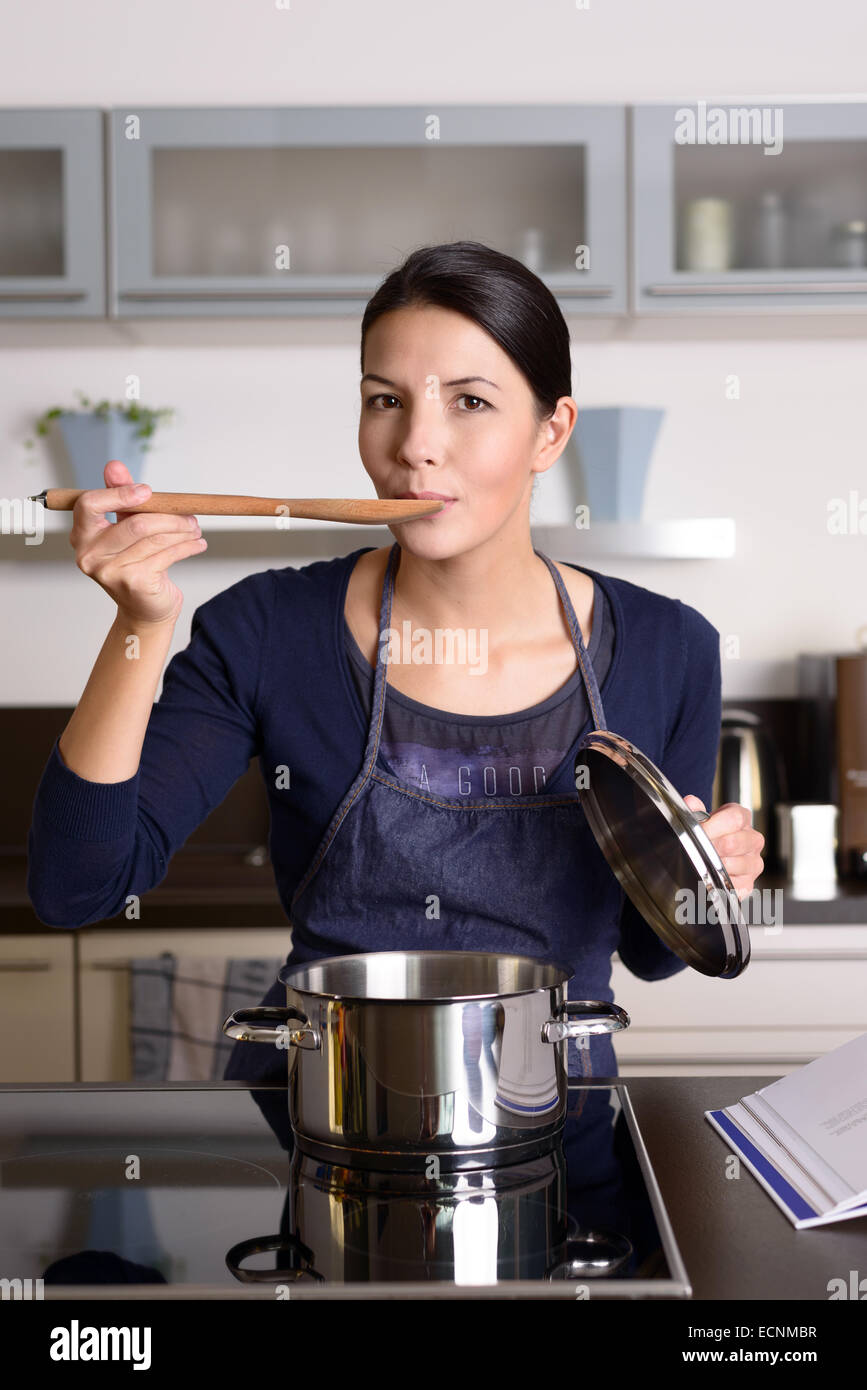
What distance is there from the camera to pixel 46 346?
2.80m

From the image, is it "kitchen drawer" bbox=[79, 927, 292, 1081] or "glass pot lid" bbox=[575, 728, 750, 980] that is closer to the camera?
"glass pot lid" bbox=[575, 728, 750, 980]

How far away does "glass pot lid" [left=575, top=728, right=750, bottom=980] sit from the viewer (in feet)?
2.90

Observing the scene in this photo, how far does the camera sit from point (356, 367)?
2799 millimetres

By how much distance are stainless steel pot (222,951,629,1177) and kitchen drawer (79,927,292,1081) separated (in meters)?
1.45

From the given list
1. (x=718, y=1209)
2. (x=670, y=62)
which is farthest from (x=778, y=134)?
(x=718, y=1209)

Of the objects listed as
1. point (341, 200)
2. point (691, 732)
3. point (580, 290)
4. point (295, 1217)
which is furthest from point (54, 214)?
point (295, 1217)

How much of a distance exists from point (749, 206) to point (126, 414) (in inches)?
51.1

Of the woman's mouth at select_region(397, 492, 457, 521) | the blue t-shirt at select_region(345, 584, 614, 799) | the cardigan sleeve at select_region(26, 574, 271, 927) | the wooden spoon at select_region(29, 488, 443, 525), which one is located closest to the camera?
the wooden spoon at select_region(29, 488, 443, 525)

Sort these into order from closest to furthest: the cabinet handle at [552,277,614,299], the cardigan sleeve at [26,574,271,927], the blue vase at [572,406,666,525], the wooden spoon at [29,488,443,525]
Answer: the wooden spoon at [29,488,443,525], the cardigan sleeve at [26,574,271,927], the cabinet handle at [552,277,614,299], the blue vase at [572,406,666,525]

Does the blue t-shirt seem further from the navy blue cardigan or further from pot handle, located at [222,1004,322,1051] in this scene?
pot handle, located at [222,1004,322,1051]

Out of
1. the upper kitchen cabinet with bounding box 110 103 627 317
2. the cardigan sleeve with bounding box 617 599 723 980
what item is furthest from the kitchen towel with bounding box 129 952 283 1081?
the upper kitchen cabinet with bounding box 110 103 627 317

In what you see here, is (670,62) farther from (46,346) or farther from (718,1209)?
(718,1209)

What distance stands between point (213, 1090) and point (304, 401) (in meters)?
2.00

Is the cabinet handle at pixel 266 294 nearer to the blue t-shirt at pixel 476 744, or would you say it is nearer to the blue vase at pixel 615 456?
the blue vase at pixel 615 456
